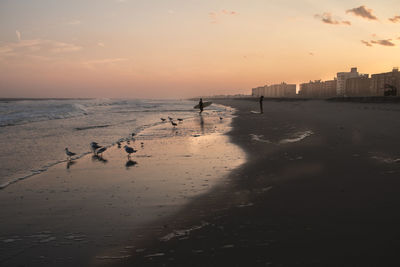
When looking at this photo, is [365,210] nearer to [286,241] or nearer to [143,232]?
[286,241]

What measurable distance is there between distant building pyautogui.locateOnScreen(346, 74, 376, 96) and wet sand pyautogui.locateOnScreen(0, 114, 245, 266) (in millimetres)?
125105

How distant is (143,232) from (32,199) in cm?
338

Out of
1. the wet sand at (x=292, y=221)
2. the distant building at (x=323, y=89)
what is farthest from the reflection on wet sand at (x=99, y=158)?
the distant building at (x=323, y=89)

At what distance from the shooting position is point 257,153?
414 inches

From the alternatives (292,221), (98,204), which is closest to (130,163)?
(98,204)

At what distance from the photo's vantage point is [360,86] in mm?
126625

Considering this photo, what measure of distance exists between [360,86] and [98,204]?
145m

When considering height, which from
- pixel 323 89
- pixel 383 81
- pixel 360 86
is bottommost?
pixel 360 86

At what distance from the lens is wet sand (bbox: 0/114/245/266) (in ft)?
12.9

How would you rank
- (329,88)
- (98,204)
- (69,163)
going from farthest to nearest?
1. (329,88)
2. (69,163)
3. (98,204)

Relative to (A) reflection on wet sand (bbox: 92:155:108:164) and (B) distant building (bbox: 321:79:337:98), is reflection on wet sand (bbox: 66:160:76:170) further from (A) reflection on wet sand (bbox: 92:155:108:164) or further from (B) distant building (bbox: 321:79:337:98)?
(B) distant building (bbox: 321:79:337:98)

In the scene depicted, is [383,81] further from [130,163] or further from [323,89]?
[130,163]

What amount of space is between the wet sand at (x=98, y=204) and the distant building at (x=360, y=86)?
410 feet

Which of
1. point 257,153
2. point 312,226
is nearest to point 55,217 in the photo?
point 312,226
